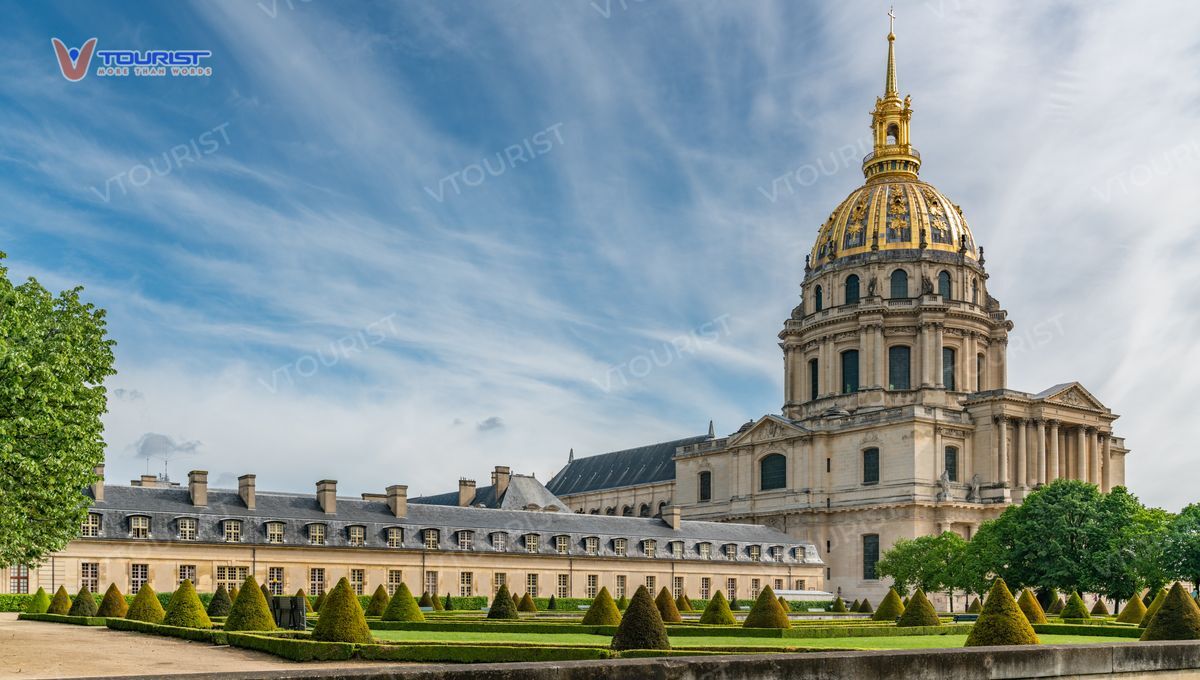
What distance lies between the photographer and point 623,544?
67.9m

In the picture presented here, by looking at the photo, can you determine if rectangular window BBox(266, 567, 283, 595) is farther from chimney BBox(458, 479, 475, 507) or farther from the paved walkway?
the paved walkway

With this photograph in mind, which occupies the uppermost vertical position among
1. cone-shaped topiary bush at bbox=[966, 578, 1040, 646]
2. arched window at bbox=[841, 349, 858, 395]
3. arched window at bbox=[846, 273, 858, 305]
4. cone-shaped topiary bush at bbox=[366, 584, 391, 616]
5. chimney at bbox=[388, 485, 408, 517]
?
arched window at bbox=[846, 273, 858, 305]

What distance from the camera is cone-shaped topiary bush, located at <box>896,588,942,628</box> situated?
3675 centimetres

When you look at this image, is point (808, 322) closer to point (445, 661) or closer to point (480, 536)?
point (480, 536)

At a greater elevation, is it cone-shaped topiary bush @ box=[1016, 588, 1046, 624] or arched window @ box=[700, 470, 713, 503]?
arched window @ box=[700, 470, 713, 503]

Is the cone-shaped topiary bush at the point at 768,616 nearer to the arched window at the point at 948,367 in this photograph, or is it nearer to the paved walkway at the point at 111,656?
the paved walkway at the point at 111,656

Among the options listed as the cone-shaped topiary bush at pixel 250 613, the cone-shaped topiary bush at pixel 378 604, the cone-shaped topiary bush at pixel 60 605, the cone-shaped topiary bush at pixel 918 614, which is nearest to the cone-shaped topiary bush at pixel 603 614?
the cone-shaped topiary bush at pixel 250 613

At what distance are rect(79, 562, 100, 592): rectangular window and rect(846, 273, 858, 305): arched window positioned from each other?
57.0 m

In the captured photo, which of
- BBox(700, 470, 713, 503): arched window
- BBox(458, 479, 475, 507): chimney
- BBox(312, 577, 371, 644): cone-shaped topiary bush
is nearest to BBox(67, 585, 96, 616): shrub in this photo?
BBox(312, 577, 371, 644): cone-shaped topiary bush

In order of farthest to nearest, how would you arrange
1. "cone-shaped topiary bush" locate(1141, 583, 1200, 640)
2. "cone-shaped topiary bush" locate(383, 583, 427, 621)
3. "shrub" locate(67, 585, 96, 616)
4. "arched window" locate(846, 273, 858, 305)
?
"arched window" locate(846, 273, 858, 305), "shrub" locate(67, 585, 96, 616), "cone-shaped topiary bush" locate(383, 583, 427, 621), "cone-shaped topiary bush" locate(1141, 583, 1200, 640)

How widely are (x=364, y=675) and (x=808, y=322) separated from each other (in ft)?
282

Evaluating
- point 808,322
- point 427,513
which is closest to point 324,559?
point 427,513

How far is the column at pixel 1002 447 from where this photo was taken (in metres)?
81.0

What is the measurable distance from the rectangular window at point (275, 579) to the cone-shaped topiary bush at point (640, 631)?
37.6m
